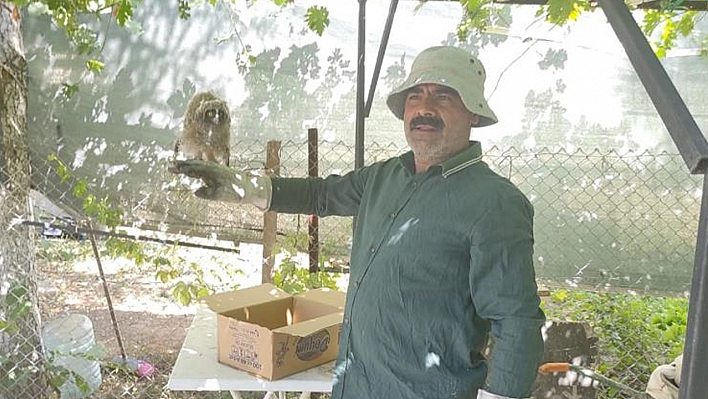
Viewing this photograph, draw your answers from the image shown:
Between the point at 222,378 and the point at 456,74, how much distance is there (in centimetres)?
124

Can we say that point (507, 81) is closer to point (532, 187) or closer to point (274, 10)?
point (532, 187)

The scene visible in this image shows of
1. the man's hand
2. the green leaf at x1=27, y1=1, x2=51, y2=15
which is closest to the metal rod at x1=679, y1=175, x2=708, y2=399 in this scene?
the man's hand

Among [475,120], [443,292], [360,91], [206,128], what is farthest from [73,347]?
[475,120]

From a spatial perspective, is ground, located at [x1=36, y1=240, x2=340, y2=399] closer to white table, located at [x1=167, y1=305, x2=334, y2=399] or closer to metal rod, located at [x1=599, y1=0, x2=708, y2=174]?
white table, located at [x1=167, y1=305, x2=334, y2=399]

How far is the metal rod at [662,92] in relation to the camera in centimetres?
97

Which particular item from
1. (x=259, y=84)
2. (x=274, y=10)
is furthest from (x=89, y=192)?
(x=274, y=10)

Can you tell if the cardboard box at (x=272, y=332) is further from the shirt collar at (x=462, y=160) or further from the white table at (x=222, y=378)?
the shirt collar at (x=462, y=160)

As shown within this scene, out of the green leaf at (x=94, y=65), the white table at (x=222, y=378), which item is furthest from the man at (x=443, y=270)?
the green leaf at (x=94, y=65)

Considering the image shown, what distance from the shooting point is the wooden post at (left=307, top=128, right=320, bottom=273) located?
3.00 m

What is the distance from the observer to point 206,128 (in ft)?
8.08

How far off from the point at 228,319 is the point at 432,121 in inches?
38.1

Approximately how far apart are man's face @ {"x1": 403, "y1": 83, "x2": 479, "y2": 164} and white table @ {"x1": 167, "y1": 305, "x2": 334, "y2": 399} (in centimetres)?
84

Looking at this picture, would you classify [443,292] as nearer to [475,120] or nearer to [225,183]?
[475,120]

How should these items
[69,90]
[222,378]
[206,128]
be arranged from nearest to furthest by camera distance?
[222,378] → [206,128] → [69,90]
